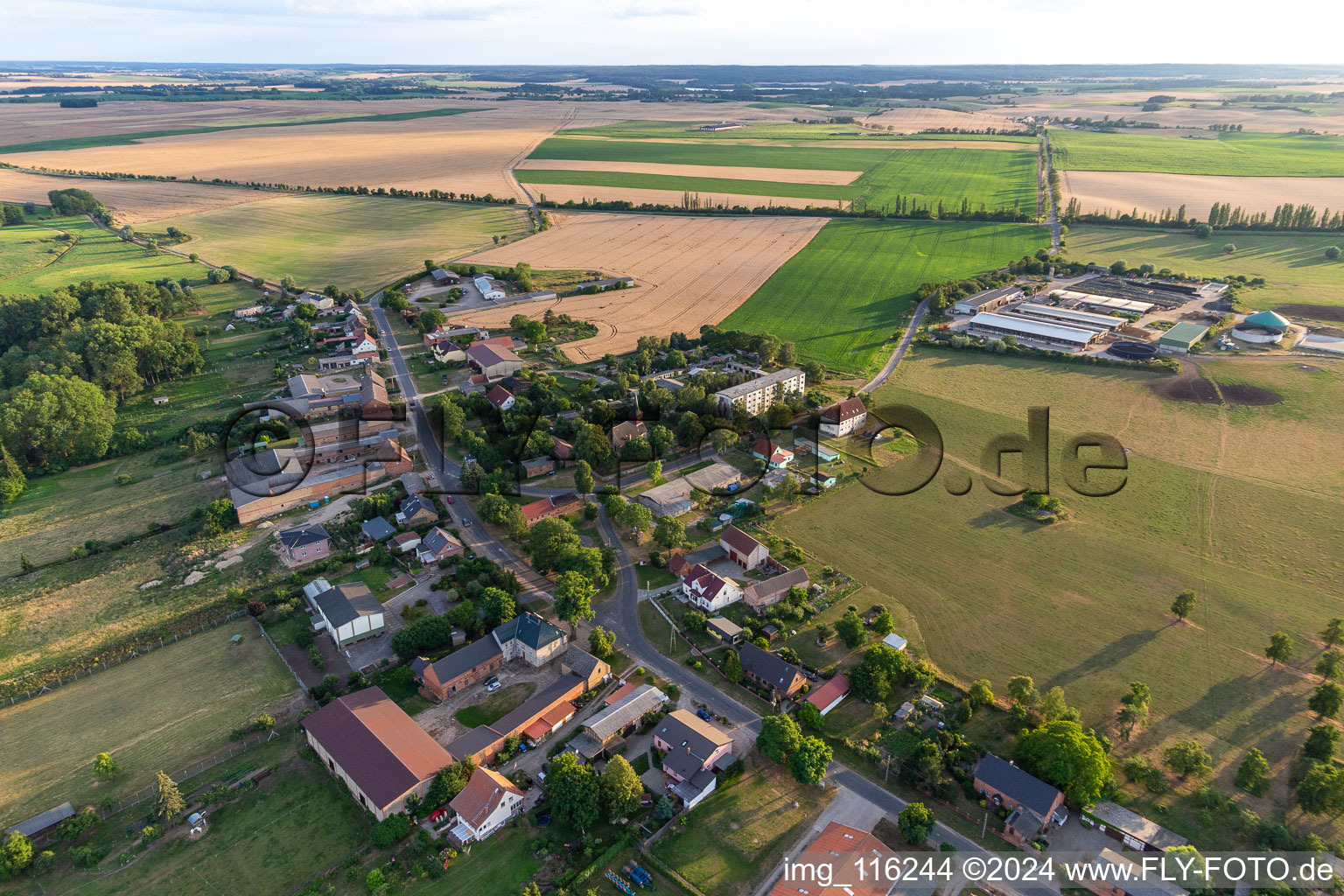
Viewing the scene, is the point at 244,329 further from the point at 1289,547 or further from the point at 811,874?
the point at 1289,547

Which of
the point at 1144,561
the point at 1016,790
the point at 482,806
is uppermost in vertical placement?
the point at 482,806

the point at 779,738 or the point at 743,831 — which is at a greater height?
the point at 779,738

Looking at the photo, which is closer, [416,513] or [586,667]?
[586,667]

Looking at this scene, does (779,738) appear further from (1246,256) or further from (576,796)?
(1246,256)

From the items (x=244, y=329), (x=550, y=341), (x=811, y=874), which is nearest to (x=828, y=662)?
(x=811, y=874)

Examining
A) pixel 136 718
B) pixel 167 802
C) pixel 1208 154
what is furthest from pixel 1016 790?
pixel 1208 154

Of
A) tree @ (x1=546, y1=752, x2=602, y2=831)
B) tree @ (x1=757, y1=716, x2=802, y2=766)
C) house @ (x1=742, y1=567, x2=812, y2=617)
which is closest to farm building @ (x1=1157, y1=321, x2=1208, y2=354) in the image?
house @ (x1=742, y1=567, x2=812, y2=617)

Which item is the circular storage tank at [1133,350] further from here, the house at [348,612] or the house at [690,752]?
the house at [348,612]

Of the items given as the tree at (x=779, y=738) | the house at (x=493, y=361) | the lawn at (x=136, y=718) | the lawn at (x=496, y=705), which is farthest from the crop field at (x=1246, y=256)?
the lawn at (x=136, y=718)
